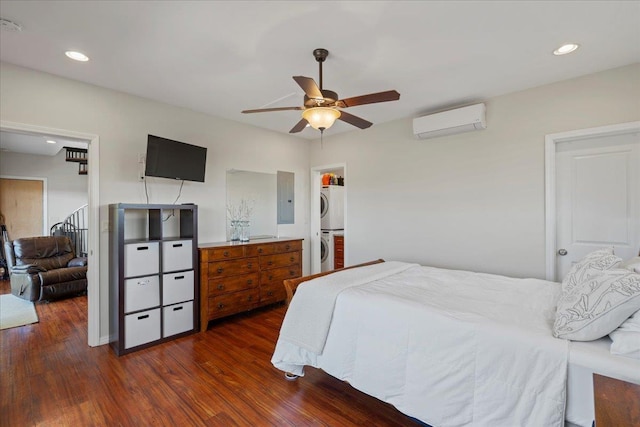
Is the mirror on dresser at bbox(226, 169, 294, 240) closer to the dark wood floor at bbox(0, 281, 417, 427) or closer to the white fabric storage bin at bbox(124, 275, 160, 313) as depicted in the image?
the white fabric storage bin at bbox(124, 275, 160, 313)

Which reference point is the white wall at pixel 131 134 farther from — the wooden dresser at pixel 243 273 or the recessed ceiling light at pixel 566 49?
the recessed ceiling light at pixel 566 49

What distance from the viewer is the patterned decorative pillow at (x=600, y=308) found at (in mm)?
1323

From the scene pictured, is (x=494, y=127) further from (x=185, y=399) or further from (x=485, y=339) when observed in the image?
(x=185, y=399)

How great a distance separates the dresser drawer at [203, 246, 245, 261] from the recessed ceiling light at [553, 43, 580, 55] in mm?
3493

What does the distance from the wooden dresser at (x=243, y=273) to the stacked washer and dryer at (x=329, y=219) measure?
63.8 inches

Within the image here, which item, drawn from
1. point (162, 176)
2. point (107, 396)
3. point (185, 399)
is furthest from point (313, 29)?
point (107, 396)

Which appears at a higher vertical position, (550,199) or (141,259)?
(550,199)

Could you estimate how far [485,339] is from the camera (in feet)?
5.03

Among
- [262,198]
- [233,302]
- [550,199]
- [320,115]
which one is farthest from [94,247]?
[550,199]

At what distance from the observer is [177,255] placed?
3.19 meters

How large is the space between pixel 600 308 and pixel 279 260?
3.28m

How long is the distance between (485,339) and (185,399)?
197cm

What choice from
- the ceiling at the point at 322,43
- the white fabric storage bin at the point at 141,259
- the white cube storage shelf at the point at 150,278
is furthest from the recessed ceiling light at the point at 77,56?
the white fabric storage bin at the point at 141,259

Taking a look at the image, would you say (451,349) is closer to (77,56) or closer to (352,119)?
(352,119)
